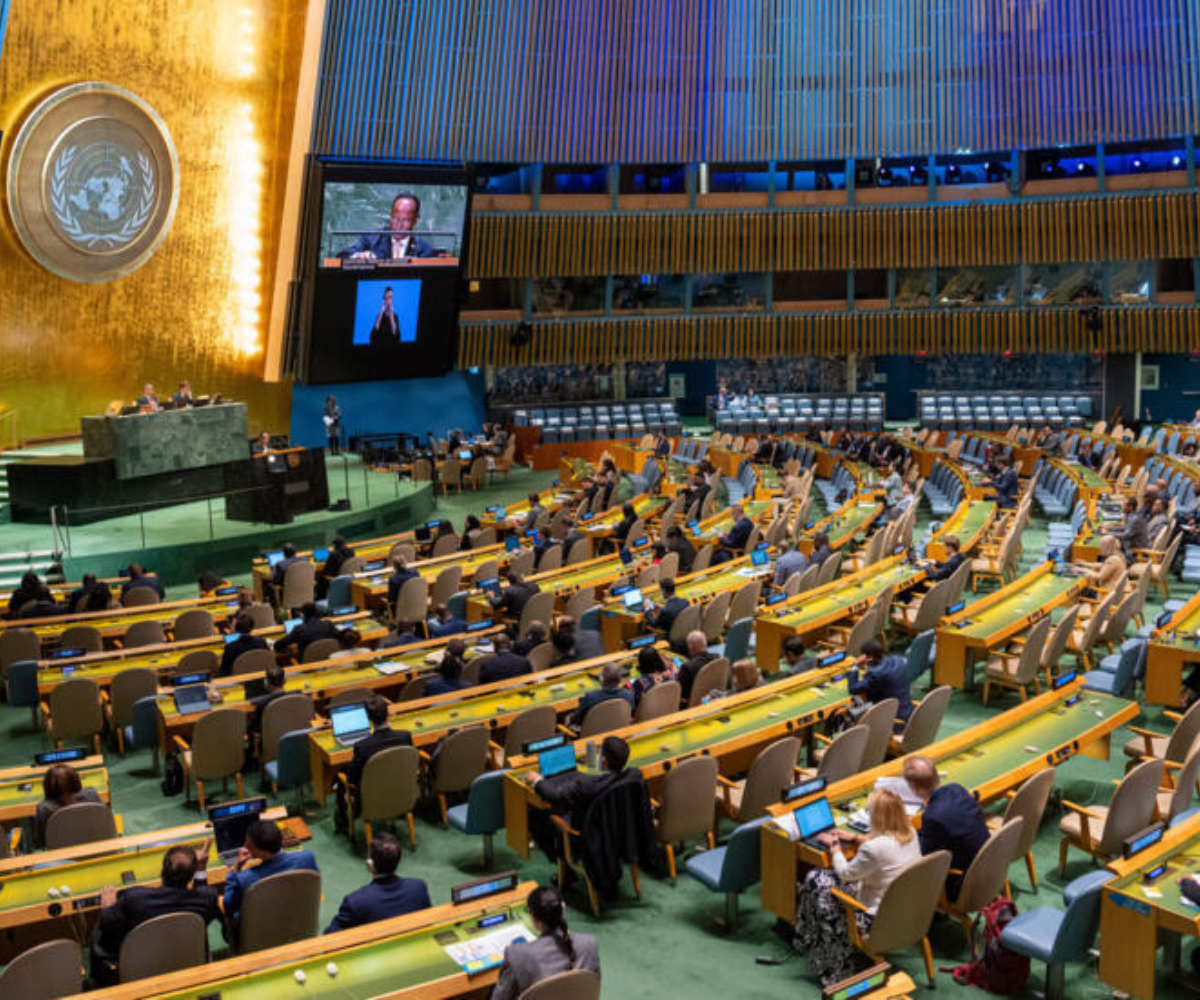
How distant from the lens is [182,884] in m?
5.62

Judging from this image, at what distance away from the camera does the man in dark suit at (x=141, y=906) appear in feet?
18.0

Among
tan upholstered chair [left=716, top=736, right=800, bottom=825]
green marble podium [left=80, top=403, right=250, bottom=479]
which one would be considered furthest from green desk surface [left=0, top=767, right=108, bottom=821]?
green marble podium [left=80, top=403, right=250, bottom=479]

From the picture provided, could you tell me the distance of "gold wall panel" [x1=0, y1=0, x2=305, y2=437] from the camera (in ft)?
64.1

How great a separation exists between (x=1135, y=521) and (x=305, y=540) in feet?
35.7

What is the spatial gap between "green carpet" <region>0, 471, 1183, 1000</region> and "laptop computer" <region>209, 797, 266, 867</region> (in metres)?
0.52

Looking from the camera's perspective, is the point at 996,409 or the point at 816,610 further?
the point at 996,409

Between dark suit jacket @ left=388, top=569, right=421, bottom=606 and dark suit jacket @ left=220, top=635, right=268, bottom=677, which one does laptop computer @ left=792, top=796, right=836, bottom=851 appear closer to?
dark suit jacket @ left=220, top=635, right=268, bottom=677

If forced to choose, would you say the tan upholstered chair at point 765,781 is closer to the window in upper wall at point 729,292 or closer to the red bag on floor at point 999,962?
the red bag on floor at point 999,962

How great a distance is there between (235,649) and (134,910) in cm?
466

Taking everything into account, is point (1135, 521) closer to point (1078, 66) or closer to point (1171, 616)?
point (1171, 616)

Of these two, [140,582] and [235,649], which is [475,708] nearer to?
[235,649]

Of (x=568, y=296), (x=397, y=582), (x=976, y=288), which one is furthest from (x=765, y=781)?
(x=976, y=288)

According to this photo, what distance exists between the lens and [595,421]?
2959cm

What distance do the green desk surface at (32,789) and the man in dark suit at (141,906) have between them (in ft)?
5.61
